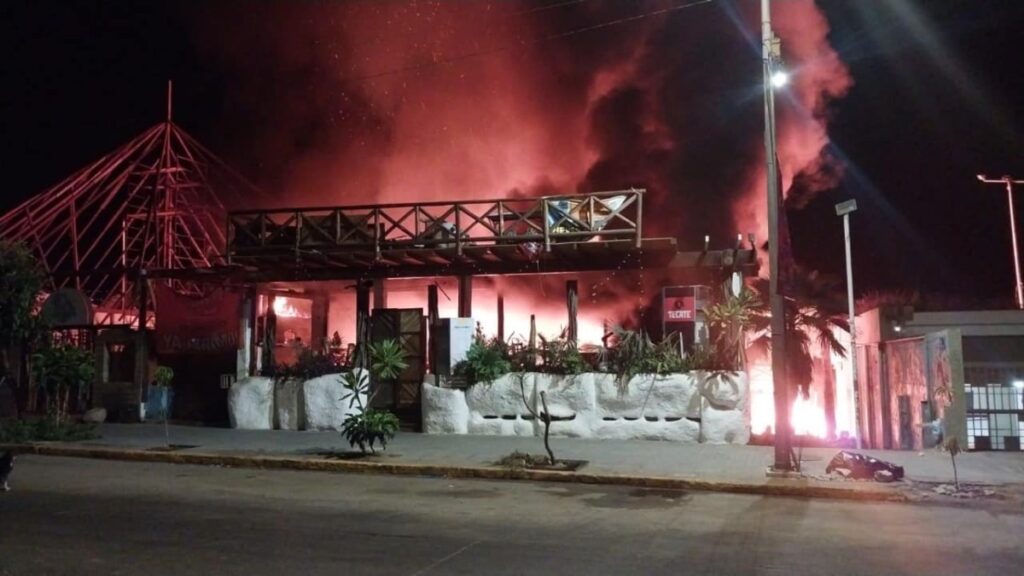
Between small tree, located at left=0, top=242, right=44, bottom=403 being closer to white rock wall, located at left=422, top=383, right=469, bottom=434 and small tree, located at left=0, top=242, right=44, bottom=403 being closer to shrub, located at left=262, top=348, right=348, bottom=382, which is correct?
shrub, located at left=262, top=348, right=348, bottom=382

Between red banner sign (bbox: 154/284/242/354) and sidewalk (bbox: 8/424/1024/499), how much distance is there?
10.1 ft

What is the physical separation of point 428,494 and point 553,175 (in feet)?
69.0

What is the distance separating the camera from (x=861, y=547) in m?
7.54

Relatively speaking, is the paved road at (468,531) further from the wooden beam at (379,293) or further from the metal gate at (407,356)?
the wooden beam at (379,293)

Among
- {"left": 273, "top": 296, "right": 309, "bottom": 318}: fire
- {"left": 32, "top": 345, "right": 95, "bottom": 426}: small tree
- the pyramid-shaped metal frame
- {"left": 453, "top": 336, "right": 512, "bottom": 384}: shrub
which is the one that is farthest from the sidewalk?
the pyramid-shaped metal frame

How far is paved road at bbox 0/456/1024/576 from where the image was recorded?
6.76 metres

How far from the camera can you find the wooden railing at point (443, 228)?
17.2 m

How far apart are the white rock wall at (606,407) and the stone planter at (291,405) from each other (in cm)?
301

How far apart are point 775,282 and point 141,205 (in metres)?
32.7

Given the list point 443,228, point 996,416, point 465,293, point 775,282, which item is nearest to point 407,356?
point 465,293

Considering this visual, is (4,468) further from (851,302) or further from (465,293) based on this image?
(851,302)

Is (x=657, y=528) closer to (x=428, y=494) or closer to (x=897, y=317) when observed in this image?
(x=428, y=494)

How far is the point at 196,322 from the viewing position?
20.1 metres

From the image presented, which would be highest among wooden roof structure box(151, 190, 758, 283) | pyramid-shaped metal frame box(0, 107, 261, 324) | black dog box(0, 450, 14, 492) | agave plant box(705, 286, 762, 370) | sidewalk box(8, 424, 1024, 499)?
pyramid-shaped metal frame box(0, 107, 261, 324)
